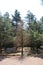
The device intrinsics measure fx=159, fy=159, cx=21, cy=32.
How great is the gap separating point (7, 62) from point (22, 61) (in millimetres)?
1889

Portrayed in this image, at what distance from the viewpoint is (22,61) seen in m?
19.7

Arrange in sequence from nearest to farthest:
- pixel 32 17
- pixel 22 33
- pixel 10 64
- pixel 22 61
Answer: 1. pixel 10 64
2. pixel 22 61
3. pixel 22 33
4. pixel 32 17

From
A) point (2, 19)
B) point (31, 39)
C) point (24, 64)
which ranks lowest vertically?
point (24, 64)

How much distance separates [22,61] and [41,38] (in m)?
6.37

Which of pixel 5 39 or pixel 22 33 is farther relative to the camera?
pixel 5 39

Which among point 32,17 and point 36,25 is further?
point 32,17

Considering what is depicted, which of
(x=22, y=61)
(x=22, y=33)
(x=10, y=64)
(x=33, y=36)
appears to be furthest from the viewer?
(x=33, y=36)

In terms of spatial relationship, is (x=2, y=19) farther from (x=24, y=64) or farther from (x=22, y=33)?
(x=24, y=64)

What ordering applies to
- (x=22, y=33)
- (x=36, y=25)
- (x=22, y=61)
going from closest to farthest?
(x=22, y=61)
(x=22, y=33)
(x=36, y=25)

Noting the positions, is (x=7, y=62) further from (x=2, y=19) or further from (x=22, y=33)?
(x=2, y=19)

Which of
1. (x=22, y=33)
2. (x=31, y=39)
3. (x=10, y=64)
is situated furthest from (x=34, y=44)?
(x=10, y=64)

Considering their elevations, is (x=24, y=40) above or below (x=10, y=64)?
above

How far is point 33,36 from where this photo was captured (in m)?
24.6

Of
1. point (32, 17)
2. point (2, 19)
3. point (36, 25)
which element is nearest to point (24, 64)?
point (2, 19)
